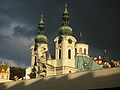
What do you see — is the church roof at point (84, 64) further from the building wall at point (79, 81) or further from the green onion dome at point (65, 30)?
the building wall at point (79, 81)

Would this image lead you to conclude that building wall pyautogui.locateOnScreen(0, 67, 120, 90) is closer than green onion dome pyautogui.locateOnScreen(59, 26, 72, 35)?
Yes

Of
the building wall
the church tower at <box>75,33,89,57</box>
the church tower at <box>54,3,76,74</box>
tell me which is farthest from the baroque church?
the building wall

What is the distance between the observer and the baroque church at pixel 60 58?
8731 cm

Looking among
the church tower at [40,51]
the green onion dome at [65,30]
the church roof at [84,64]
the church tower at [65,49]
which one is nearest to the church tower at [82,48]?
the church roof at [84,64]

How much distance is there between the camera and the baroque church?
87312 mm

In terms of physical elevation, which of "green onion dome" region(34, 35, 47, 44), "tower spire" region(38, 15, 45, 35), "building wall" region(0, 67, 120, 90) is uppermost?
"tower spire" region(38, 15, 45, 35)

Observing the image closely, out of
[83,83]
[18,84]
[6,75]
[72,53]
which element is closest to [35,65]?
[72,53]

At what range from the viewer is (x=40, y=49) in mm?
96188

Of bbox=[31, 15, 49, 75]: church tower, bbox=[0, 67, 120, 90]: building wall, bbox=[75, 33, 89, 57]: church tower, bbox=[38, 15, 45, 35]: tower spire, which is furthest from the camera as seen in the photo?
bbox=[75, 33, 89, 57]: church tower

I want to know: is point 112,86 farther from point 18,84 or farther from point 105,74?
point 18,84

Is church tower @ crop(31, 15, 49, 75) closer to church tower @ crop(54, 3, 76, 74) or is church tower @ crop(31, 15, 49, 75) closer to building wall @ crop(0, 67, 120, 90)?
church tower @ crop(54, 3, 76, 74)

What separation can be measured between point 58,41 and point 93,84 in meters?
53.2

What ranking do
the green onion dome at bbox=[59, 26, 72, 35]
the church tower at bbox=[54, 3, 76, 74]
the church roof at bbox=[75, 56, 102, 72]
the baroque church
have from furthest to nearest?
the church roof at bbox=[75, 56, 102, 72] < the green onion dome at bbox=[59, 26, 72, 35] < the baroque church < the church tower at bbox=[54, 3, 76, 74]

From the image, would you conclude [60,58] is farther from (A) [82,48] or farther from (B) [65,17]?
(A) [82,48]
